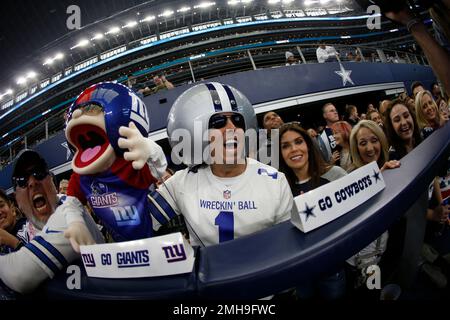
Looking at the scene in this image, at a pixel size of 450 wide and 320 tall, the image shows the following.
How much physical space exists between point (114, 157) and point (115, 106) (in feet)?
0.49

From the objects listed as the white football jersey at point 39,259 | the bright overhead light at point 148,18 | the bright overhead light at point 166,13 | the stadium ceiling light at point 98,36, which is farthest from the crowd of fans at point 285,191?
the bright overhead light at point 166,13

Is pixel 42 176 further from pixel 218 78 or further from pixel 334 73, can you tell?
pixel 334 73

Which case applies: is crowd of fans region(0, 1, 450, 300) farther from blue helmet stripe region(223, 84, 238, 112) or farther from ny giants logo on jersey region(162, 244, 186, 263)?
ny giants logo on jersey region(162, 244, 186, 263)

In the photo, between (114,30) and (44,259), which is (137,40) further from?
(44,259)

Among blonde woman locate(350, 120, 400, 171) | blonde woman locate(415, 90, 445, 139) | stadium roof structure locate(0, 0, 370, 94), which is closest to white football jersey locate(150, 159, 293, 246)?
blonde woman locate(350, 120, 400, 171)

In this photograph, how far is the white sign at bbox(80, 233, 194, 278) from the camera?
1.31 feet

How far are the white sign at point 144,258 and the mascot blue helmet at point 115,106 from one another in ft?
1.04

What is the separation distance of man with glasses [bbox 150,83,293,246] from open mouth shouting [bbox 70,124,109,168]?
0.21m

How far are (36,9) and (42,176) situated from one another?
→ 789 cm

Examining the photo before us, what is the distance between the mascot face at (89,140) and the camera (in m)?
0.65

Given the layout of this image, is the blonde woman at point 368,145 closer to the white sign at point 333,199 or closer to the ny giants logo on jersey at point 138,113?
the white sign at point 333,199

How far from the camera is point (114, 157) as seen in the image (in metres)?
0.69

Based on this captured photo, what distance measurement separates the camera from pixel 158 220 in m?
0.81
